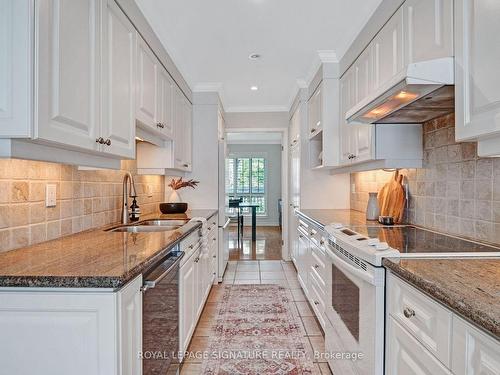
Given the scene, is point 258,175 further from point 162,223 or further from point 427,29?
point 427,29

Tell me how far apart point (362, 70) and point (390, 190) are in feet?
3.20

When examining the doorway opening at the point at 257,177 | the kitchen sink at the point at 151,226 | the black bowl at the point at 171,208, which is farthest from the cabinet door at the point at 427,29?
the doorway opening at the point at 257,177

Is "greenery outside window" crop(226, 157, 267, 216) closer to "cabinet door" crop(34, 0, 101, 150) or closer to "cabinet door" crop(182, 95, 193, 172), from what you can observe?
"cabinet door" crop(182, 95, 193, 172)

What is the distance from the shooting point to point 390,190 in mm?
2637

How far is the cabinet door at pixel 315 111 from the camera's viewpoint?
3.51 m

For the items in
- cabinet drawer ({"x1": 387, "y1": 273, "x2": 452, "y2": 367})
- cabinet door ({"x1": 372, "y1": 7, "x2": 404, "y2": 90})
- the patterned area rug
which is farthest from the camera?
the patterned area rug

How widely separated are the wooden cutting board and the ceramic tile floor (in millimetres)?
1118

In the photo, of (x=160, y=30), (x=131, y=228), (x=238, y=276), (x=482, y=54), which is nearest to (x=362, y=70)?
(x=482, y=54)

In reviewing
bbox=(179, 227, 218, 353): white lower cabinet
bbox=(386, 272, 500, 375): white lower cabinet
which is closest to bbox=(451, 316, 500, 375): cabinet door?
bbox=(386, 272, 500, 375): white lower cabinet

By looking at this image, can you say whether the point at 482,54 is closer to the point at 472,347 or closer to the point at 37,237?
the point at 472,347

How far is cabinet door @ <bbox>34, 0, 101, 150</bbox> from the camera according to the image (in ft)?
3.85

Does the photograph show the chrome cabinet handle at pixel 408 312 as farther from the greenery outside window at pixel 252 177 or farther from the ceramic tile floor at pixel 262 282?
the greenery outside window at pixel 252 177

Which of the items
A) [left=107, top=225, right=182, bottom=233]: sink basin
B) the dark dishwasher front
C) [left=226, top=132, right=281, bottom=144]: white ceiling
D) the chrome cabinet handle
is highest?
[left=226, top=132, right=281, bottom=144]: white ceiling

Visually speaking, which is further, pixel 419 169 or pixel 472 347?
pixel 419 169
